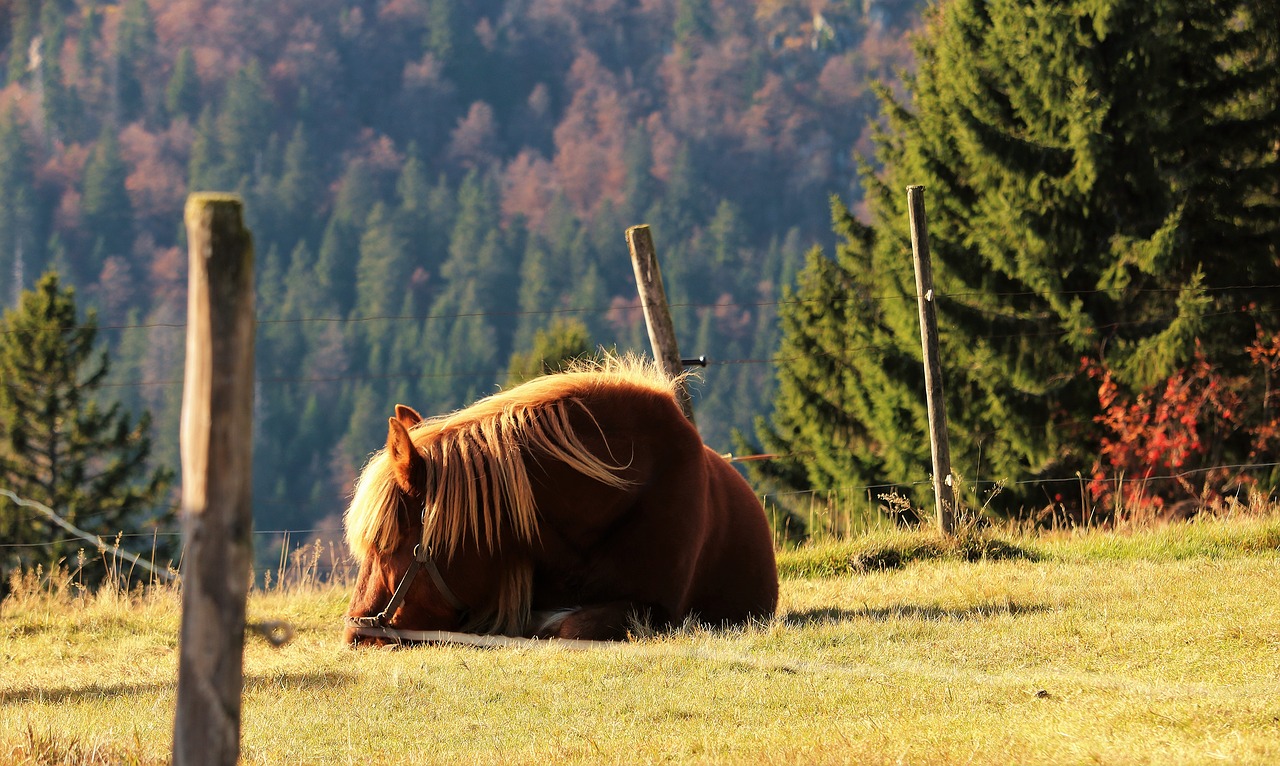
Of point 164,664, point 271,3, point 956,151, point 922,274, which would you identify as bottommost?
point 164,664

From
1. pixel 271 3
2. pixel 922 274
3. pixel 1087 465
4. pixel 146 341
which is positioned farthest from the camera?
pixel 271 3

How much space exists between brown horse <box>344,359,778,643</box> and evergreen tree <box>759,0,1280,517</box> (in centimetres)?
1031

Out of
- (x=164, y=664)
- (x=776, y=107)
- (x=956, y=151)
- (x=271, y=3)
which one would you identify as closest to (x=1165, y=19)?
(x=956, y=151)

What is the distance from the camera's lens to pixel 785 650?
19.2 ft

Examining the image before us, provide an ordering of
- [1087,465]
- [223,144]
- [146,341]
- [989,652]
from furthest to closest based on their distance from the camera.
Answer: [223,144], [146,341], [1087,465], [989,652]

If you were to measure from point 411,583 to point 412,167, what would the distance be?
14520 centimetres

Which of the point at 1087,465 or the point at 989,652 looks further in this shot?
the point at 1087,465

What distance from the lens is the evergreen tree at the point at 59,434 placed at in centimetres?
2838

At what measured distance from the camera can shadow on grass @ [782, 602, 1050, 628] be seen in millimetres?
6562

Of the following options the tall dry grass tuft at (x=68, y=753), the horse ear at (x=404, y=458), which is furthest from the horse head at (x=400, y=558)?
the tall dry grass tuft at (x=68, y=753)

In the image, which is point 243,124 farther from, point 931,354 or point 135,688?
point 135,688

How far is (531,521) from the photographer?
254 inches

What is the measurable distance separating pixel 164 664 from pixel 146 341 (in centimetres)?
10672

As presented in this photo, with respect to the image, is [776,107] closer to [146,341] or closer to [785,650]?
[146,341]
